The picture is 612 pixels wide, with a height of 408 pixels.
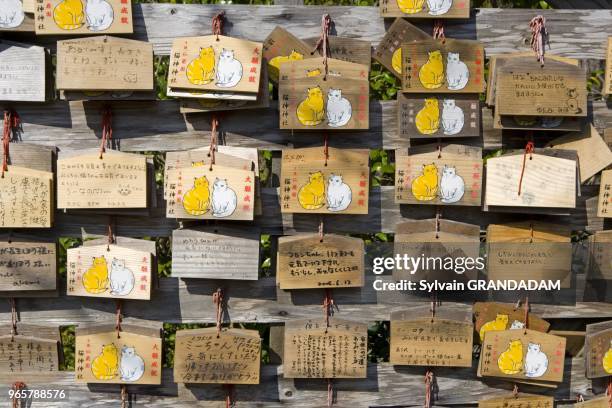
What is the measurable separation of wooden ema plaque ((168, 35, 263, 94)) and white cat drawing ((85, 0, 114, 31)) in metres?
0.21

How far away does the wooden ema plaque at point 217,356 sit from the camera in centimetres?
216

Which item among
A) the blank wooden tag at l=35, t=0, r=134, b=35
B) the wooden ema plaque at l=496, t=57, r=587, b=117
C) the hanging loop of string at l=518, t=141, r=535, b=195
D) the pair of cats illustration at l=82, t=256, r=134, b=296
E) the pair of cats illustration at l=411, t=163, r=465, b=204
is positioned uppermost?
the blank wooden tag at l=35, t=0, r=134, b=35

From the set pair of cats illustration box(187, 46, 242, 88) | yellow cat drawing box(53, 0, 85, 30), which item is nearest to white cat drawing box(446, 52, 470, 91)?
pair of cats illustration box(187, 46, 242, 88)

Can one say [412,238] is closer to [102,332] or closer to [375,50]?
[375,50]

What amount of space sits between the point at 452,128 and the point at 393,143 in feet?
0.56

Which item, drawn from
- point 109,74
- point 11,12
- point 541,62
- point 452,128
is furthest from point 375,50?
point 11,12

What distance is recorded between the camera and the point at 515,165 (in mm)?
2100

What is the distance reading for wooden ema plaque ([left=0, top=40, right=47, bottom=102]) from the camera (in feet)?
6.70

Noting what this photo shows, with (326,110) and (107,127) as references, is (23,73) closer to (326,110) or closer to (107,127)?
(107,127)

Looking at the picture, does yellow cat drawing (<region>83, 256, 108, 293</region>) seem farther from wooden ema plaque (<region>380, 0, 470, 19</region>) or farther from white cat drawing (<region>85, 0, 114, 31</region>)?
wooden ema plaque (<region>380, 0, 470, 19</region>)

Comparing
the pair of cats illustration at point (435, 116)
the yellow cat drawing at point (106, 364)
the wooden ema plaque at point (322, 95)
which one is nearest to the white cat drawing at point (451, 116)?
the pair of cats illustration at point (435, 116)

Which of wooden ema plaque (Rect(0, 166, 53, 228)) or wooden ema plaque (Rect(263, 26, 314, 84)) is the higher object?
wooden ema plaque (Rect(263, 26, 314, 84))

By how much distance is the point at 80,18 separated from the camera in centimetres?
203

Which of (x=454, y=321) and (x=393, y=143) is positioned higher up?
(x=393, y=143)
